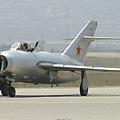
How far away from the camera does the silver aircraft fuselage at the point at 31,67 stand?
42.0 meters

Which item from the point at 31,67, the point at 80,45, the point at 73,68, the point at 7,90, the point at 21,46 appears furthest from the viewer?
the point at 80,45

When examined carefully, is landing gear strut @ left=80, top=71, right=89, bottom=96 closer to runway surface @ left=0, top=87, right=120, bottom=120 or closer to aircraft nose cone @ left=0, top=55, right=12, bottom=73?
aircraft nose cone @ left=0, top=55, right=12, bottom=73

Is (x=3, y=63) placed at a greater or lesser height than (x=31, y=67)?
greater

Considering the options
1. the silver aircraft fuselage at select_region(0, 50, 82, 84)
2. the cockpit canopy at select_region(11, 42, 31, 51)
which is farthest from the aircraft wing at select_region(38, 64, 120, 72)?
the cockpit canopy at select_region(11, 42, 31, 51)

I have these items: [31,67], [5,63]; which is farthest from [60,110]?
[31,67]

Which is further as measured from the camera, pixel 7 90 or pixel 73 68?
pixel 73 68

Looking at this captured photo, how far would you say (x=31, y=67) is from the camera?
43.6 meters

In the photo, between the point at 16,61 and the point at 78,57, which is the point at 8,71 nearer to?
the point at 16,61

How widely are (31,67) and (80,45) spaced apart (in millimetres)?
6381

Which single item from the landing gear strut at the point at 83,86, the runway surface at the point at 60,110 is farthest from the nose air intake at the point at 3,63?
the runway surface at the point at 60,110

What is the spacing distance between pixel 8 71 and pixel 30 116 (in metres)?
14.7

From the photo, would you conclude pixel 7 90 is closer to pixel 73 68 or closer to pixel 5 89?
pixel 5 89

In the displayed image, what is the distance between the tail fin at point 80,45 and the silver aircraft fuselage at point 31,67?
5.20 ft

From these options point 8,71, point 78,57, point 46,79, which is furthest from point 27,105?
point 78,57
